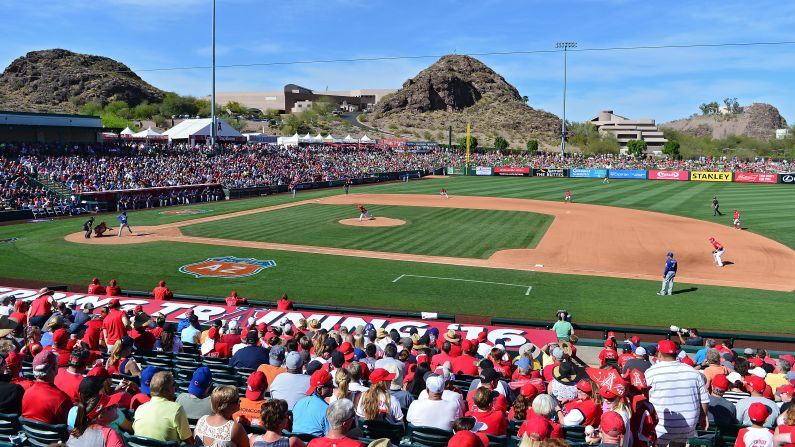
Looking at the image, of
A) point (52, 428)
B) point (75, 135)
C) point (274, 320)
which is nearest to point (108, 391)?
point (52, 428)

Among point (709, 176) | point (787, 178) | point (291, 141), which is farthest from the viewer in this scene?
point (291, 141)

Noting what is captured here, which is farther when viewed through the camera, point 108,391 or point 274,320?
point 274,320

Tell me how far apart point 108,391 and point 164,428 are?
3.57ft

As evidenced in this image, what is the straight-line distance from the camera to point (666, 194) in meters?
60.2

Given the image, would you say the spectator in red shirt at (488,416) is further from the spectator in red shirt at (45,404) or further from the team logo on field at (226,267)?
the team logo on field at (226,267)

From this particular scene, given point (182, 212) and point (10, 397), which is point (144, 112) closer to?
point (182, 212)

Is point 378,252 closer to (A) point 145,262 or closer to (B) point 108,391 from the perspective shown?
(A) point 145,262

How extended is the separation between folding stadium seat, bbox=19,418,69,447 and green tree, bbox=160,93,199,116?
153m

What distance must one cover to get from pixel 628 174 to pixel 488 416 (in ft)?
281

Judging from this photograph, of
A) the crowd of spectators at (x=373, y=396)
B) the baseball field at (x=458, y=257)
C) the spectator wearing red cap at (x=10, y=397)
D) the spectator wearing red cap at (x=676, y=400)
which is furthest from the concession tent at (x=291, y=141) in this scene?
the spectator wearing red cap at (x=676, y=400)

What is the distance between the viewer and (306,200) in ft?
166

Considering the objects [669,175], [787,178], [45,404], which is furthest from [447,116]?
[45,404]

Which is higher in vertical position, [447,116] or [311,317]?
[447,116]

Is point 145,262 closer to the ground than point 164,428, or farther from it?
closer to the ground
